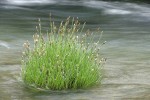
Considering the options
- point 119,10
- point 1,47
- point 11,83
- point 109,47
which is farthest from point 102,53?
point 119,10

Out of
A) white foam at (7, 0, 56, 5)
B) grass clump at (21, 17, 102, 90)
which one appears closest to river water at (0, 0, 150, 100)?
white foam at (7, 0, 56, 5)

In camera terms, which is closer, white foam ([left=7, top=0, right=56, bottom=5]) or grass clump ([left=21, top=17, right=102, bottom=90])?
grass clump ([left=21, top=17, right=102, bottom=90])

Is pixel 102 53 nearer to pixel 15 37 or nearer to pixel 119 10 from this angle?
pixel 15 37

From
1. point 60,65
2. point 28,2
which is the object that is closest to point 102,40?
point 60,65

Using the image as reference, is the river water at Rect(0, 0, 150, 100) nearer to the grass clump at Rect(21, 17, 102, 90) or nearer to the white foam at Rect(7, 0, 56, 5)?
the white foam at Rect(7, 0, 56, 5)

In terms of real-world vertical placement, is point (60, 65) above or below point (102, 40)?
above

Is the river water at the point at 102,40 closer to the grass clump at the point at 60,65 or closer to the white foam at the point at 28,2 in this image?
the white foam at the point at 28,2

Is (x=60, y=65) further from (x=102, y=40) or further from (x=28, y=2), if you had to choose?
(x=28, y=2)

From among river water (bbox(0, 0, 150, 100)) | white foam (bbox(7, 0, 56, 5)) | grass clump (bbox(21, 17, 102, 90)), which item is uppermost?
grass clump (bbox(21, 17, 102, 90))

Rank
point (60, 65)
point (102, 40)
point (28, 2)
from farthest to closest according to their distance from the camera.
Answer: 1. point (28, 2)
2. point (102, 40)
3. point (60, 65)
